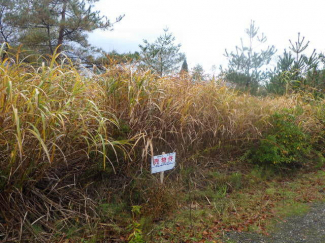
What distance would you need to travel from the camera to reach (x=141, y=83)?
15.4ft

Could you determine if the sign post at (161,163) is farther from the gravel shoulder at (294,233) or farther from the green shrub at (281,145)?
the green shrub at (281,145)

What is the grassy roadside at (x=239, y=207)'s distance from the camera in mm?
3609

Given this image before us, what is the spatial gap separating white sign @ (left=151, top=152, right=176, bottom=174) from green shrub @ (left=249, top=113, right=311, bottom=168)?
95.7 inches

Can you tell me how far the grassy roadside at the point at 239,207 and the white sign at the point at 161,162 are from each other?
1.86ft

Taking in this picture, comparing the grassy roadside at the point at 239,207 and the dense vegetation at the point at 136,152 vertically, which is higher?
the dense vegetation at the point at 136,152

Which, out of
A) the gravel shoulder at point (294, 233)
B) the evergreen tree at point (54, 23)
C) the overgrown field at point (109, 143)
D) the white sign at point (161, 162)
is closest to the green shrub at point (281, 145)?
the overgrown field at point (109, 143)

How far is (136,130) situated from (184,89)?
1.49m

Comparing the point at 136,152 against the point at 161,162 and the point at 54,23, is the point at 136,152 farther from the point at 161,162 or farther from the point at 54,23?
the point at 54,23

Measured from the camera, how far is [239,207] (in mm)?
4469

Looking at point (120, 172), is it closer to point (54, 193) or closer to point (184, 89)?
point (54, 193)

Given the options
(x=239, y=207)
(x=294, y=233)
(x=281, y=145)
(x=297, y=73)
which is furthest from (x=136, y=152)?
(x=297, y=73)

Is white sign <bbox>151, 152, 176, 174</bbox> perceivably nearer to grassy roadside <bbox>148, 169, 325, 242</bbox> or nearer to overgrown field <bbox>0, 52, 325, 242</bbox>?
overgrown field <bbox>0, 52, 325, 242</bbox>

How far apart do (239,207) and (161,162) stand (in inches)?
50.4

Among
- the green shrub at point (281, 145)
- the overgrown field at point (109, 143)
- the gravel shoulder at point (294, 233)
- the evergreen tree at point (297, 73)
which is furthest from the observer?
the evergreen tree at point (297, 73)
